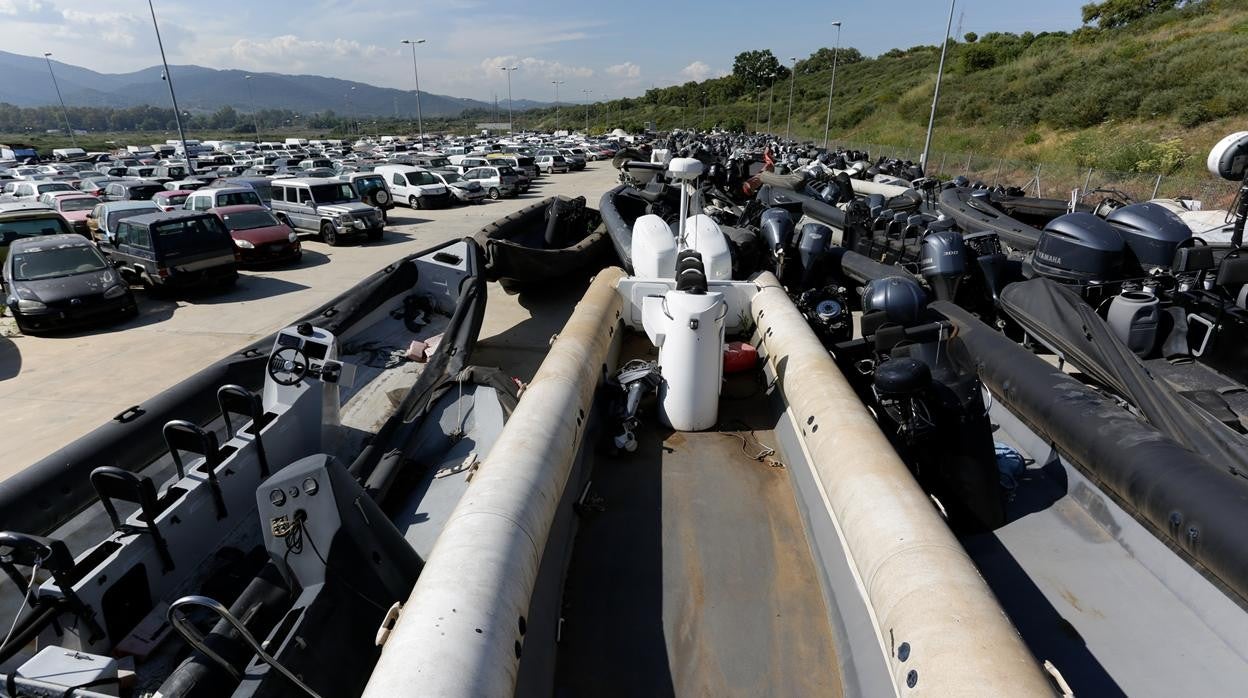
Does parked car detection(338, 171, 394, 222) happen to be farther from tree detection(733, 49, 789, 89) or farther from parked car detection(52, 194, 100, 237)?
tree detection(733, 49, 789, 89)

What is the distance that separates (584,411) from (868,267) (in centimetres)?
670

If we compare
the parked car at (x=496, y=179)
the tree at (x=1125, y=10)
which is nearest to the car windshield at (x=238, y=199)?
the parked car at (x=496, y=179)

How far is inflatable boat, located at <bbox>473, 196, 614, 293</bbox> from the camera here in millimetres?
9961

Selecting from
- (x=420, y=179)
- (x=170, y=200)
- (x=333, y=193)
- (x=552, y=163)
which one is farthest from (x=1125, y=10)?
(x=170, y=200)

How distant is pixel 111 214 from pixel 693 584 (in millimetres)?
17848

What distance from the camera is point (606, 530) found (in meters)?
4.01

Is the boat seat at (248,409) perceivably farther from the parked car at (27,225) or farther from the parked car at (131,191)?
the parked car at (131,191)

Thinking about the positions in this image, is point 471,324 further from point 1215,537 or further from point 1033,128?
point 1033,128

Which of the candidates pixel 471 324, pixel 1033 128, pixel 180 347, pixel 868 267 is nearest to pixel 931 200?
pixel 868 267

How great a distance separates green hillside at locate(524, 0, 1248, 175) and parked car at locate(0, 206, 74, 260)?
33.1 m

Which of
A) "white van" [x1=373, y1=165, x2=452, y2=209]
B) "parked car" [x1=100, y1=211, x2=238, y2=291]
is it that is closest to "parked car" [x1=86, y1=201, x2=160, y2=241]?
"parked car" [x1=100, y1=211, x2=238, y2=291]

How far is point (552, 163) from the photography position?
128 ft

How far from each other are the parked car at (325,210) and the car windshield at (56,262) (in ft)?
17.6

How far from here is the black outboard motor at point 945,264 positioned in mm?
7746
